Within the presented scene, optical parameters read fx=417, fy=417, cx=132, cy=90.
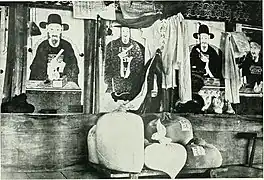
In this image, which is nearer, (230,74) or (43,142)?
(43,142)

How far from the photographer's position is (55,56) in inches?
65.4

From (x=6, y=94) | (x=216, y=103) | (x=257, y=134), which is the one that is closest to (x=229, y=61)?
(x=216, y=103)

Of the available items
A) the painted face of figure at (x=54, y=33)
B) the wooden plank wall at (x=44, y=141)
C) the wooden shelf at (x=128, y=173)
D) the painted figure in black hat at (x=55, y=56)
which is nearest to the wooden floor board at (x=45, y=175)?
the wooden plank wall at (x=44, y=141)

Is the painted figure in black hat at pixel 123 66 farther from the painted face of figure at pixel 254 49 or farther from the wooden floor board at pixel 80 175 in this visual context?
the painted face of figure at pixel 254 49

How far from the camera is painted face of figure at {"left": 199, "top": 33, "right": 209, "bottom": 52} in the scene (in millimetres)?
1770

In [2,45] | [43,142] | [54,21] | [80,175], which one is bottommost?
[80,175]

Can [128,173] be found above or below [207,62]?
below

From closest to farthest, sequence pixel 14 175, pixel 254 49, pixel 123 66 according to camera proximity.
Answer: pixel 14 175 → pixel 123 66 → pixel 254 49

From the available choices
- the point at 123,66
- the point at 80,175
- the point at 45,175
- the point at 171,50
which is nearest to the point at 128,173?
the point at 80,175

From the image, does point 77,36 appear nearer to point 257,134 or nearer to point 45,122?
point 45,122

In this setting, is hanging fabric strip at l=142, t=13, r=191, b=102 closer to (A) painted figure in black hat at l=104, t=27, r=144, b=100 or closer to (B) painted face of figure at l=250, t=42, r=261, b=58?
(A) painted figure in black hat at l=104, t=27, r=144, b=100

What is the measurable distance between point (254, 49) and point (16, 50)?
100cm

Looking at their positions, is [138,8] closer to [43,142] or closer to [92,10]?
[92,10]

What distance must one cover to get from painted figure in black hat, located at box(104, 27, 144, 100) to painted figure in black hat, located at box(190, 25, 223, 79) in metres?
0.23
